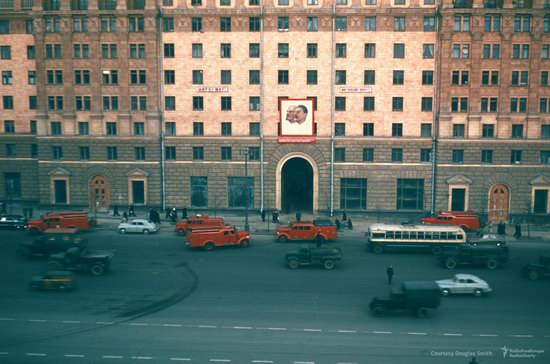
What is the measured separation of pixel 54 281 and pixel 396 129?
41.4 metres

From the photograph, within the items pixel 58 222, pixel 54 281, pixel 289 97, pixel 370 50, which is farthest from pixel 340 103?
pixel 54 281

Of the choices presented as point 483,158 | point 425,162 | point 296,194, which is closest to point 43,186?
point 296,194

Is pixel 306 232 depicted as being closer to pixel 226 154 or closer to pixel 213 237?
pixel 213 237

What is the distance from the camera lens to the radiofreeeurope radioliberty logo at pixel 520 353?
72.7 ft

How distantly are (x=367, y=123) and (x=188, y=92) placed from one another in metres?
22.4

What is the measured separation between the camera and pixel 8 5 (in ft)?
198

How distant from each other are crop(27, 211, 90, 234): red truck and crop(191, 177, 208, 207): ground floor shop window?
13.9 m

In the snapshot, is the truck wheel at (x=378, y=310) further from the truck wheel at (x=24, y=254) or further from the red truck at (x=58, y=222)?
the red truck at (x=58, y=222)

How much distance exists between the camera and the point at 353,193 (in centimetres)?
5791

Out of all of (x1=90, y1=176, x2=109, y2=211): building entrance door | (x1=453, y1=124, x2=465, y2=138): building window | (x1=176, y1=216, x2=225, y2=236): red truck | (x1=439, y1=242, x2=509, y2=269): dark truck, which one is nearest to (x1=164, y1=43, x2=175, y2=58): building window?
(x1=90, y1=176, x2=109, y2=211): building entrance door

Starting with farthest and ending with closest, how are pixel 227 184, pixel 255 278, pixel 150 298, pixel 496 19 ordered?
1. pixel 227 184
2. pixel 496 19
3. pixel 255 278
4. pixel 150 298

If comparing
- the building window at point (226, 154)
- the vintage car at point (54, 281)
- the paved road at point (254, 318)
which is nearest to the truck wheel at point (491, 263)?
the paved road at point (254, 318)

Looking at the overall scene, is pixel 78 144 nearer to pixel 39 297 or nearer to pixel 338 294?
pixel 39 297

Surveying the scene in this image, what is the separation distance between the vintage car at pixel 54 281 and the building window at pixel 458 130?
45315 mm
